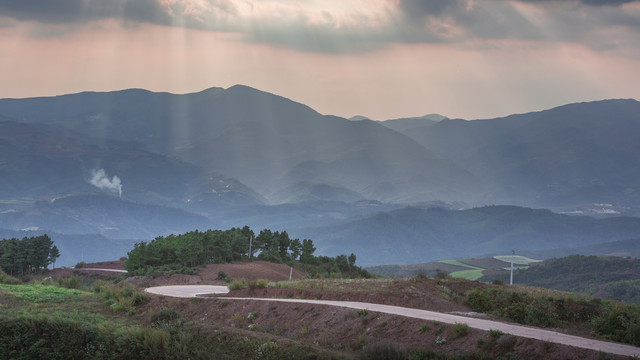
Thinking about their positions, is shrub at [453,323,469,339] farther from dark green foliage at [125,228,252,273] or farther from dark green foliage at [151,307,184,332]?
dark green foliage at [125,228,252,273]

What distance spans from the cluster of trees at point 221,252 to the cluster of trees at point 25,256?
1566cm

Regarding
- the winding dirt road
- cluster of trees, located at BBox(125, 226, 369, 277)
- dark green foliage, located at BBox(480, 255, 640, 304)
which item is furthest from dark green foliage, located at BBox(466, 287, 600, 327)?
dark green foliage, located at BBox(480, 255, 640, 304)

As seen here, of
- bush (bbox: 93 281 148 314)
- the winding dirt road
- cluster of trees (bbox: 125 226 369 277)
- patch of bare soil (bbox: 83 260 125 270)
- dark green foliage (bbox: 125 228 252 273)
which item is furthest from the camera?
patch of bare soil (bbox: 83 260 125 270)

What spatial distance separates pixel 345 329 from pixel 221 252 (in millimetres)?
50045

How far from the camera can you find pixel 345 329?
24.9 metres

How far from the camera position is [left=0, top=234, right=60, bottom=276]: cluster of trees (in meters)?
80.6

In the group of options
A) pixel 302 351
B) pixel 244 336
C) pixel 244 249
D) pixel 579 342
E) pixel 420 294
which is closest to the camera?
pixel 579 342

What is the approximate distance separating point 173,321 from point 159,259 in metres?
42.2

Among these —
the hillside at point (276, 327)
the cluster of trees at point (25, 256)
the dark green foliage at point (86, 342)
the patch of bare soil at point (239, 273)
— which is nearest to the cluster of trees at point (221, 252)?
the patch of bare soil at point (239, 273)

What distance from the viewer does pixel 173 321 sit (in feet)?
90.9

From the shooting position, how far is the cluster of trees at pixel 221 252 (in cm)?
6862

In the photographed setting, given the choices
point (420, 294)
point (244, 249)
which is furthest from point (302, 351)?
point (244, 249)

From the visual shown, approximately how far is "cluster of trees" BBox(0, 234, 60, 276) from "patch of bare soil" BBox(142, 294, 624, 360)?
5526cm

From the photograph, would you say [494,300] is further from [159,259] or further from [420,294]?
[159,259]
